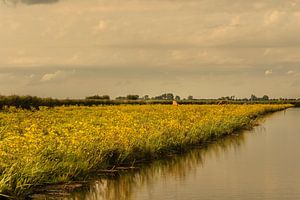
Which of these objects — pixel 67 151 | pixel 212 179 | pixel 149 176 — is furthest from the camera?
pixel 149 176

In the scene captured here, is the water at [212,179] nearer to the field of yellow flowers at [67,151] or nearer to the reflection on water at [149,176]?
the reflection on water at [149,176]

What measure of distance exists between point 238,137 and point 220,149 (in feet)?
20.9

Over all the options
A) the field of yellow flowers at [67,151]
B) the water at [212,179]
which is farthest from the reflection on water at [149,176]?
the field of yellow flowers at [67,151]

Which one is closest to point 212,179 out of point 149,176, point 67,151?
point 149,176

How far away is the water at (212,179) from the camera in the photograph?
12586mm

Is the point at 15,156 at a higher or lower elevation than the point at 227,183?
higher

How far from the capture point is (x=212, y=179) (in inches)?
583

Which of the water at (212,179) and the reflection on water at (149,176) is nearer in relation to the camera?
the water at (212,179)

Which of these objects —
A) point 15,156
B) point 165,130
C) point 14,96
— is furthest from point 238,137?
point 14,96

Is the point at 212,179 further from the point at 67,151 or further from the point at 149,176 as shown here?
the point at 67,151

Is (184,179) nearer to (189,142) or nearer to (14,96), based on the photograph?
(189,142)

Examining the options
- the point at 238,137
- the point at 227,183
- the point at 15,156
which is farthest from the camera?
the point at 238,137

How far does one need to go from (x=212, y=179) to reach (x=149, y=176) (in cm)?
169

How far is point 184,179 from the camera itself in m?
15.0
